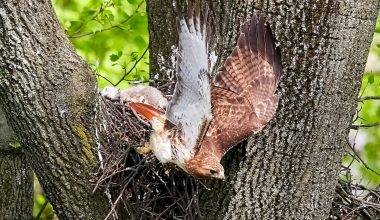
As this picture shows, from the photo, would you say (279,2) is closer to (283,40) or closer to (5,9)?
(283,40)

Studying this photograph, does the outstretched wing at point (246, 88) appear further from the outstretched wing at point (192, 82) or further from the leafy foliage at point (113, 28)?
the leafy foliage at point (113, 28)

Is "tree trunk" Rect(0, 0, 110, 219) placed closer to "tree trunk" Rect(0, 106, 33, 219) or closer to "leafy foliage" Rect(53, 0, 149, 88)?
"tree trunk" Rect(0, 106, 33, 219)

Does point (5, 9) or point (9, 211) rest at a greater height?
point (5, 9)

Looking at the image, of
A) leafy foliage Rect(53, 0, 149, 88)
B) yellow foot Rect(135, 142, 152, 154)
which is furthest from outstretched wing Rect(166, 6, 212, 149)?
leafy foliage Rect(53, 0, 149, 88)

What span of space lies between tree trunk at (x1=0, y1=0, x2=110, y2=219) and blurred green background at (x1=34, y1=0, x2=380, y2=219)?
4.32 ft

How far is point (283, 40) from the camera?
3.15m

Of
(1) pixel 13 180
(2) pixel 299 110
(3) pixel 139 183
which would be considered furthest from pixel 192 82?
(1) pixel 13 180

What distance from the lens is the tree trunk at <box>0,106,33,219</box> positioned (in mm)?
4133

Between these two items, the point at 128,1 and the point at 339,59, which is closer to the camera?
the point at 339,59

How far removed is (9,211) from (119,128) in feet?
3.58

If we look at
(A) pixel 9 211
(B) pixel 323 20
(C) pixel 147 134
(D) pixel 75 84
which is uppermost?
(B) pixel 323 20

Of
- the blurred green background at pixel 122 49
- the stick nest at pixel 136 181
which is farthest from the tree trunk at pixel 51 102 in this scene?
the blurred green background at pixel 122 49

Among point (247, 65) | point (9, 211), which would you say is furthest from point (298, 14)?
point (9, 211)

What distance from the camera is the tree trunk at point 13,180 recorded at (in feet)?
13.6
